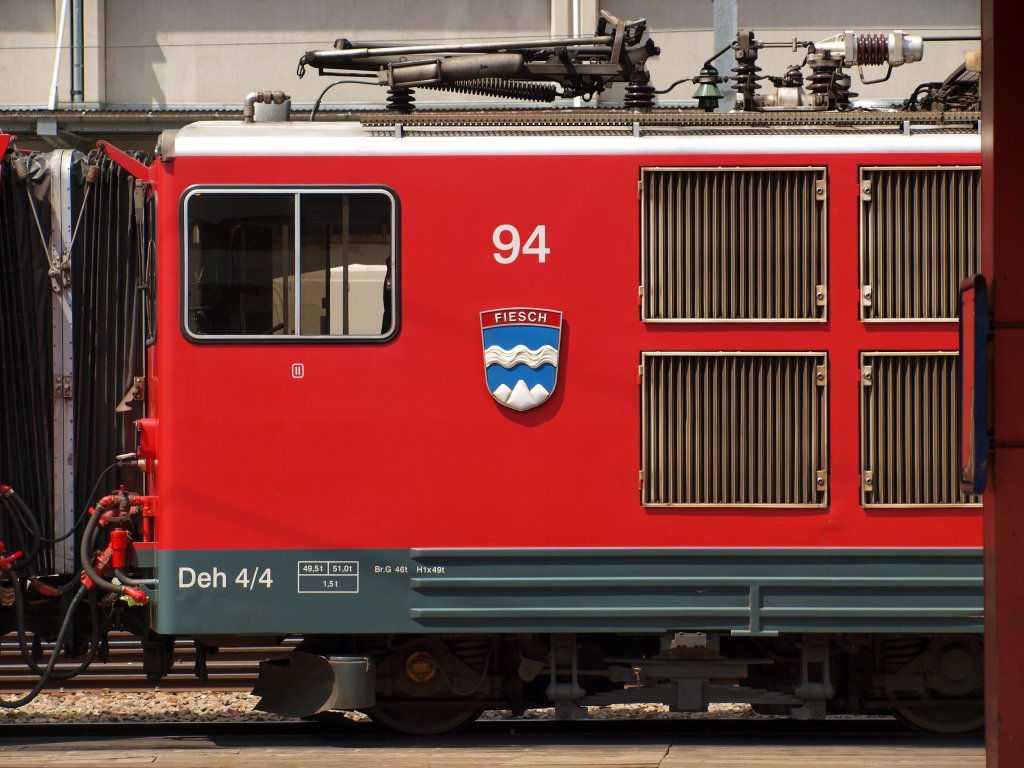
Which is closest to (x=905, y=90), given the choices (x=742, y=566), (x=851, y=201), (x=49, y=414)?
(x=851, y=201)

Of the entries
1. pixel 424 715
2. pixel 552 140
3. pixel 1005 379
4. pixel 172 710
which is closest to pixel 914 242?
pixel 552 140

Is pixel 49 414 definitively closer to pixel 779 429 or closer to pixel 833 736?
pixel 779 429

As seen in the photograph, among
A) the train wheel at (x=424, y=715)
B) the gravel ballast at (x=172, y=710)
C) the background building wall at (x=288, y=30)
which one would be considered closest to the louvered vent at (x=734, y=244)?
the train wheel at (x=424, y=715)

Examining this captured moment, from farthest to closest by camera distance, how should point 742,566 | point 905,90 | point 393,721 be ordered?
1. point 905,90
2. point 393,721
3. point 742,566

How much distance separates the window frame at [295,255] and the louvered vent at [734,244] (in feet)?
4.35

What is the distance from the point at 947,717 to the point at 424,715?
9.73ft

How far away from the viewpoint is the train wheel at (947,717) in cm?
740

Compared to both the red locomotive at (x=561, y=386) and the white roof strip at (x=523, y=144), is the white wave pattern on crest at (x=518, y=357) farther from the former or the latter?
the white roof strip at (x=523, y=144)

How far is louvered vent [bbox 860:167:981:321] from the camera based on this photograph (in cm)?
699

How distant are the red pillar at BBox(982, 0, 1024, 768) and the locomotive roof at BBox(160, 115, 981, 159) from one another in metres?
2.89

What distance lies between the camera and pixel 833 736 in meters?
7.69

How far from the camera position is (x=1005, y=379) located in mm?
4176

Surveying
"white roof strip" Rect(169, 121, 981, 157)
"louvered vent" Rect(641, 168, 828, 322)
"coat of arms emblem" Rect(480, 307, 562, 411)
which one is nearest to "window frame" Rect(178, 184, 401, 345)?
"white roof strip" Rect(169, 121, 981, 157)

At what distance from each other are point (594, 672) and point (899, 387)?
2273 millimetres
